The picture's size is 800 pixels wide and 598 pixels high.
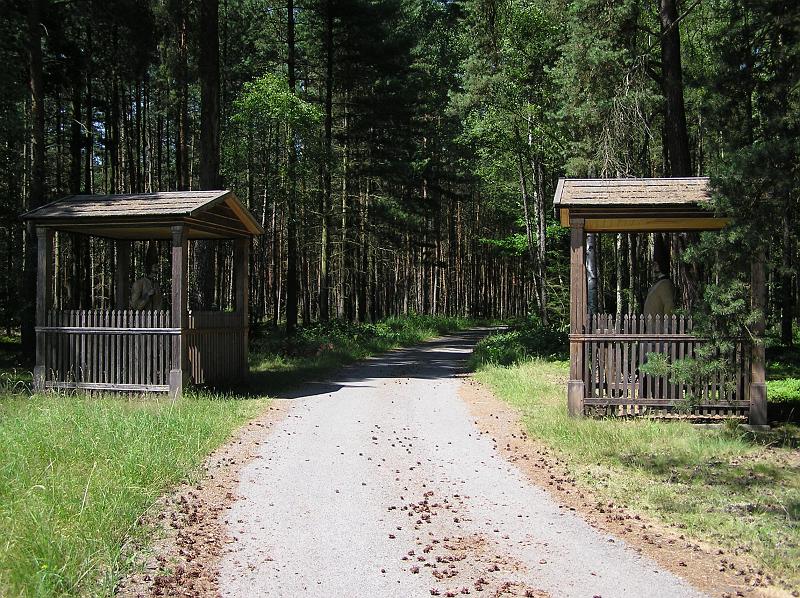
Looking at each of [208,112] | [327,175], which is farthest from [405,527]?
[327,175]

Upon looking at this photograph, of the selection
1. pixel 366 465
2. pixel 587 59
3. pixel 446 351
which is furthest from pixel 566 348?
pixel 366 465

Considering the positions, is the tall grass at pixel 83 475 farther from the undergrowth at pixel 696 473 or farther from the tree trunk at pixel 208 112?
the tree trunk at pixel 208 112

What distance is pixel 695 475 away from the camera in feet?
26.2

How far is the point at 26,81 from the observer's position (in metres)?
22.8

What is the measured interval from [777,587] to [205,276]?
621 inches

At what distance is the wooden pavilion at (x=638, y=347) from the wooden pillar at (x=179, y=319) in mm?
7130

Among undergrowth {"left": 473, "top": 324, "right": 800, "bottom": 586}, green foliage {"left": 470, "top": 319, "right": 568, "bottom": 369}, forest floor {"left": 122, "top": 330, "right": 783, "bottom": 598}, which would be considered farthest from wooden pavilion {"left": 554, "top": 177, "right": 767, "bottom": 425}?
green foliage {"left": 470, "top": 319, "right": 568, "bottom": 369}

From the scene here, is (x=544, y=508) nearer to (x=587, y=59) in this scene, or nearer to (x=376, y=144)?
(x=587, y=59)

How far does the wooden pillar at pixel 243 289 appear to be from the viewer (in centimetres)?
1574

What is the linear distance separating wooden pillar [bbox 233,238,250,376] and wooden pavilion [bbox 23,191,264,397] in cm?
118

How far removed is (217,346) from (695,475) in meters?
9.99

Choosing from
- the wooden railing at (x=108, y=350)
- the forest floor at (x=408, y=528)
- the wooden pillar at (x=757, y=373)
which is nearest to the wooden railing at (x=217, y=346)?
the wooden railing at (x=108, y=350)

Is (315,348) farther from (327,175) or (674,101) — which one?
(674,101)

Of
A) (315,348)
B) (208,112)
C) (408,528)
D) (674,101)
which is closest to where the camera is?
(408,528)
